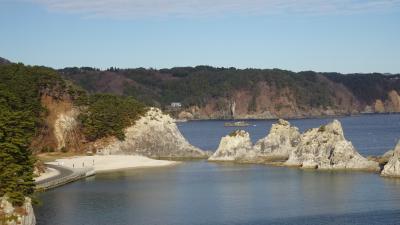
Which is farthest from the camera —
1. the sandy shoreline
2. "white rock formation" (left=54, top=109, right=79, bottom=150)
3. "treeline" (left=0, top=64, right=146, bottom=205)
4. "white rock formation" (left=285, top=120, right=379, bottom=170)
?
"white rock formation" (left=54, top=109, right=79, bottom=150)

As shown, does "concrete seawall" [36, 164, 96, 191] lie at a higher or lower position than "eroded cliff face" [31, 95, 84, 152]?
lower

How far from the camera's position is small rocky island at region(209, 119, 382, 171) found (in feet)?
301

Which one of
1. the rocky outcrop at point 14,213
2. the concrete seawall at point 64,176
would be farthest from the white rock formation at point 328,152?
the rocky outcrop at point 14,213

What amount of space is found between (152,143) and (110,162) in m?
15.6

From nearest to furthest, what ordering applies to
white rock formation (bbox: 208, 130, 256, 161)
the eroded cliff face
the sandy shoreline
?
the sandy shoreline, white rock formation (bbox: 208, 130, 256, 161), the eroded cliff face

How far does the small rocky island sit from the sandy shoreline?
9.05 metres

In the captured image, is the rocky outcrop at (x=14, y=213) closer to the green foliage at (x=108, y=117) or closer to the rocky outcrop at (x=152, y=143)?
the rocky outcrop at (x=152, y=143)

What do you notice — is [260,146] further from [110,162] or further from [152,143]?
[110,162]

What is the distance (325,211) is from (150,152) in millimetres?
60848

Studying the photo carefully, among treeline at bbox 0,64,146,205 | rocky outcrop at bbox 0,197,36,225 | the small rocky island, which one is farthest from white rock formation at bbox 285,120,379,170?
rocky outcrop at bbox 0,197,36,225

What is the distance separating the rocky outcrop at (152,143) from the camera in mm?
118688

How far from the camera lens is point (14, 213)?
166ft

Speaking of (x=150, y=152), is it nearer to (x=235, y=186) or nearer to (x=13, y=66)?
(x=13, y=66)

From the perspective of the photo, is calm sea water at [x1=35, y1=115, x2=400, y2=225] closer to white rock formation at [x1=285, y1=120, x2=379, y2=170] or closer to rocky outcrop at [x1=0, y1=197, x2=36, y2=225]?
white rock formation at [x1=285, y1=120, x2=379, y2=170]
